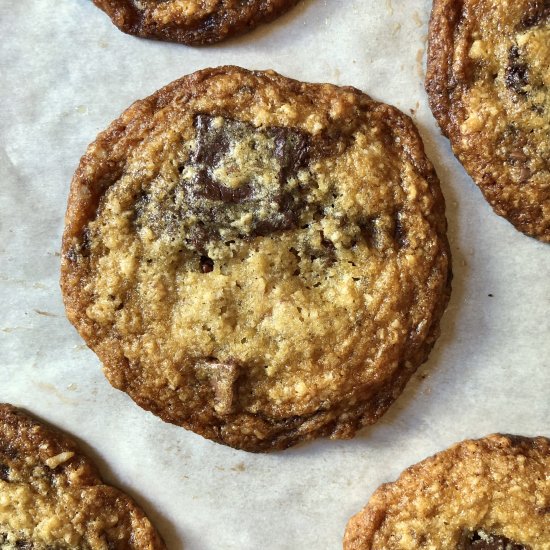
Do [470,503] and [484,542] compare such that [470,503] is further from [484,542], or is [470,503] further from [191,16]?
[191,16]

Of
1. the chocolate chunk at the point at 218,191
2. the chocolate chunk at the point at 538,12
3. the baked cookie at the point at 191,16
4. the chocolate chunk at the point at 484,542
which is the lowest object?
the chocolate chunk at the point at 484,542

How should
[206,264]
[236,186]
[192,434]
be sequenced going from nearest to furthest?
[236,186] < [206,264] < [192,434]

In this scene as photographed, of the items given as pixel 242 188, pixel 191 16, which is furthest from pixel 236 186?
pixel 191 16

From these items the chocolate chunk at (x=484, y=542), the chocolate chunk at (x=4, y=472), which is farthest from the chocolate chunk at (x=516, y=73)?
the chocolate chunk at (x=4, y=472)

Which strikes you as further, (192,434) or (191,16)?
(192,434)

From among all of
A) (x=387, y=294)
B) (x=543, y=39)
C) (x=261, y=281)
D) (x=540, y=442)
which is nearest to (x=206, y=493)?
(x=261, y=281)

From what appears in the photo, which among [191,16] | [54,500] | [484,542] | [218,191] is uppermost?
[191,16]

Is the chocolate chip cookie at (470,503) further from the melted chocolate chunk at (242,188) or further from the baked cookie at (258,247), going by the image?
the melted chocolate chunk at (242,188)
